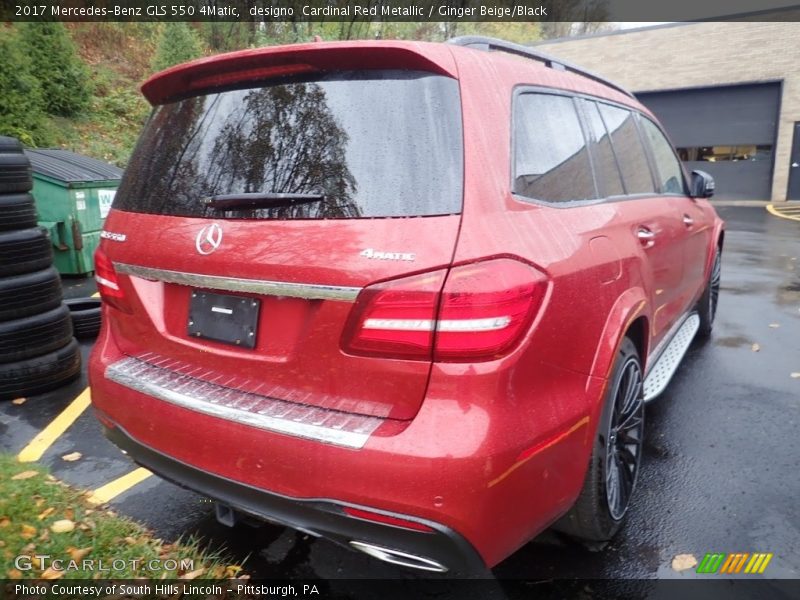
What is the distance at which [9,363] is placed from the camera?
3.97 metres

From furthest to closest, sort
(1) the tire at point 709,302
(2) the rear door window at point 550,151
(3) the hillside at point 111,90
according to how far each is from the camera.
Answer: (3) the hillside at point 111,90 < (1) the tire at point 709,302 < (2) the rear door window at point 550,151

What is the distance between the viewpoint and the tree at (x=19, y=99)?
10695 millimetres

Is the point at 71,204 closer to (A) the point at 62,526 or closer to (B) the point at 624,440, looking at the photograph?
(A) the point at 62,526

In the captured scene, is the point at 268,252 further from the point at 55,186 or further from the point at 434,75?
the point at 55,186

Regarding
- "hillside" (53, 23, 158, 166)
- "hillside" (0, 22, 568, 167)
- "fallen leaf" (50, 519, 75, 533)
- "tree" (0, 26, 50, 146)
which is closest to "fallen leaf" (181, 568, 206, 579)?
"fallen leaf" (50, 519, 75, 533)

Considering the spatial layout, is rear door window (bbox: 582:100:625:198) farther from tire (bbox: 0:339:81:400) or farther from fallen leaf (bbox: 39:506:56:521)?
tire (bbox: 0:339:81:400)

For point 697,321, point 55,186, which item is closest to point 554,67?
point 697,321

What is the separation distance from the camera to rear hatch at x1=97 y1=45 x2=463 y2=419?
1.73m

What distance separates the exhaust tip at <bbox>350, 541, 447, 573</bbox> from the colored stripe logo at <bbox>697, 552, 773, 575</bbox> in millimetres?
1325

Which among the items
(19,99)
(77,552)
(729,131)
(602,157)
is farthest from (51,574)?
(729,131)

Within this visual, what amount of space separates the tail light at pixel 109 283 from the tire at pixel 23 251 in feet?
6.20

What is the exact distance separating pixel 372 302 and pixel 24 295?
3.28m

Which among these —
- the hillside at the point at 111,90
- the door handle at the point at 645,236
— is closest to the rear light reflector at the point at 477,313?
the door handle at the point at 645,236

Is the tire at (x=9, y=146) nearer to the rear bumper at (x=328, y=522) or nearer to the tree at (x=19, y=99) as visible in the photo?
the rear bumper at (x=328, y=522)
